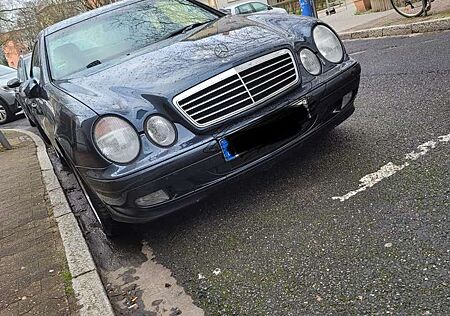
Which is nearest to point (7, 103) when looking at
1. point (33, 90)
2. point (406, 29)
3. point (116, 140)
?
point (33, 90)

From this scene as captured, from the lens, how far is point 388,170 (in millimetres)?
3164

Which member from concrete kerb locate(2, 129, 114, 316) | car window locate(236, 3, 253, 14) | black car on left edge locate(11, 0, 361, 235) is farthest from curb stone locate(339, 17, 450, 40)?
car window locate(236, 3, 253, 14)

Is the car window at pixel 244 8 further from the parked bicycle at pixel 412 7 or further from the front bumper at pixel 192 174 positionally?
the front bumper at pixel 192 174

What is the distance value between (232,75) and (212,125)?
0.35m

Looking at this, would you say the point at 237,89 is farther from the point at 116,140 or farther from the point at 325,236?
the point at 325,236

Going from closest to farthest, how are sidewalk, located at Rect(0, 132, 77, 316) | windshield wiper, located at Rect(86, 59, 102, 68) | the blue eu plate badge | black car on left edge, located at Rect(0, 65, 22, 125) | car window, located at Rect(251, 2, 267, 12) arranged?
sidewalk, located at Rect(0, 132, 77, 316), the blue eu plate badge, windshield wiper, located at Rect(86, 59, 102, 68), black car on left edge, located at Rect(0, 65, 22, 125), car window, located at Rect(251, 2, 267, 12)

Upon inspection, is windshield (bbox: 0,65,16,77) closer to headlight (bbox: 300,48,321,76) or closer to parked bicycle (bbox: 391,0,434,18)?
parked bicycle (bbox: 391,0,434,18)

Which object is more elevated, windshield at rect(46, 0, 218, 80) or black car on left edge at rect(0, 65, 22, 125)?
windshield at rect(46, 0, 218, 80)

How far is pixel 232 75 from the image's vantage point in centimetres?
300

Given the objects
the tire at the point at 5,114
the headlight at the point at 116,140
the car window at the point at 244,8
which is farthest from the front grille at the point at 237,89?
the car window at the point at 244,8

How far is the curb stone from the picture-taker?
7.77 metres

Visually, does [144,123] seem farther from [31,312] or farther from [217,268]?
[31,312]

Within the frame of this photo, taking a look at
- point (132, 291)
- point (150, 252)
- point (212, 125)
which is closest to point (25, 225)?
point (150, 252)

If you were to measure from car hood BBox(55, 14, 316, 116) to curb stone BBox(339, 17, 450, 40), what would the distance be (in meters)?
5.05
